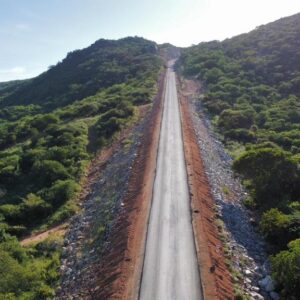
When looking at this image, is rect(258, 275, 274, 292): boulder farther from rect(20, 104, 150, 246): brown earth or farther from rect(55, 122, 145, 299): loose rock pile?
rect(20, 104, 150, 246): brown earth

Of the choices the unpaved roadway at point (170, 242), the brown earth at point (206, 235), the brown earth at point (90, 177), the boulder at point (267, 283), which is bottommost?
the brown earth at point (90, 177)

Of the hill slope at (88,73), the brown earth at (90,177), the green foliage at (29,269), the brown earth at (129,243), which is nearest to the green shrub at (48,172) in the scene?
the brown earth at (90,177)

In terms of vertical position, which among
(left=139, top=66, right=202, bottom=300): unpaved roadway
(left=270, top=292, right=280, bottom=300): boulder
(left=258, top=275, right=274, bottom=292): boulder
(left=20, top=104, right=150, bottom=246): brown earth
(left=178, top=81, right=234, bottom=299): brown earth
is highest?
(left=139, top=66, right=202, bottom=300): unpaved roadway

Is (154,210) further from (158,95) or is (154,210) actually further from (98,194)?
(158,95)

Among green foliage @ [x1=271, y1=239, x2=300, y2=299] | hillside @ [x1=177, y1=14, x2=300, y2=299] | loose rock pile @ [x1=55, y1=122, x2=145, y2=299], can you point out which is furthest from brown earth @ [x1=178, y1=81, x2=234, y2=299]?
loose rock pile @ [x1=55, y1=122, x2=145, y2=299]

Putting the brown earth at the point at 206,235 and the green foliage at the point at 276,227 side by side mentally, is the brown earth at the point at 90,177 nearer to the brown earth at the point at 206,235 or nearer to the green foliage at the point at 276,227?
the brown earth at the point at 206,235

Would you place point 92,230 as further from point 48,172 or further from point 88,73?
point 88,73

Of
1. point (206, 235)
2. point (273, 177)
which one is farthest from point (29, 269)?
point (273, 177)
